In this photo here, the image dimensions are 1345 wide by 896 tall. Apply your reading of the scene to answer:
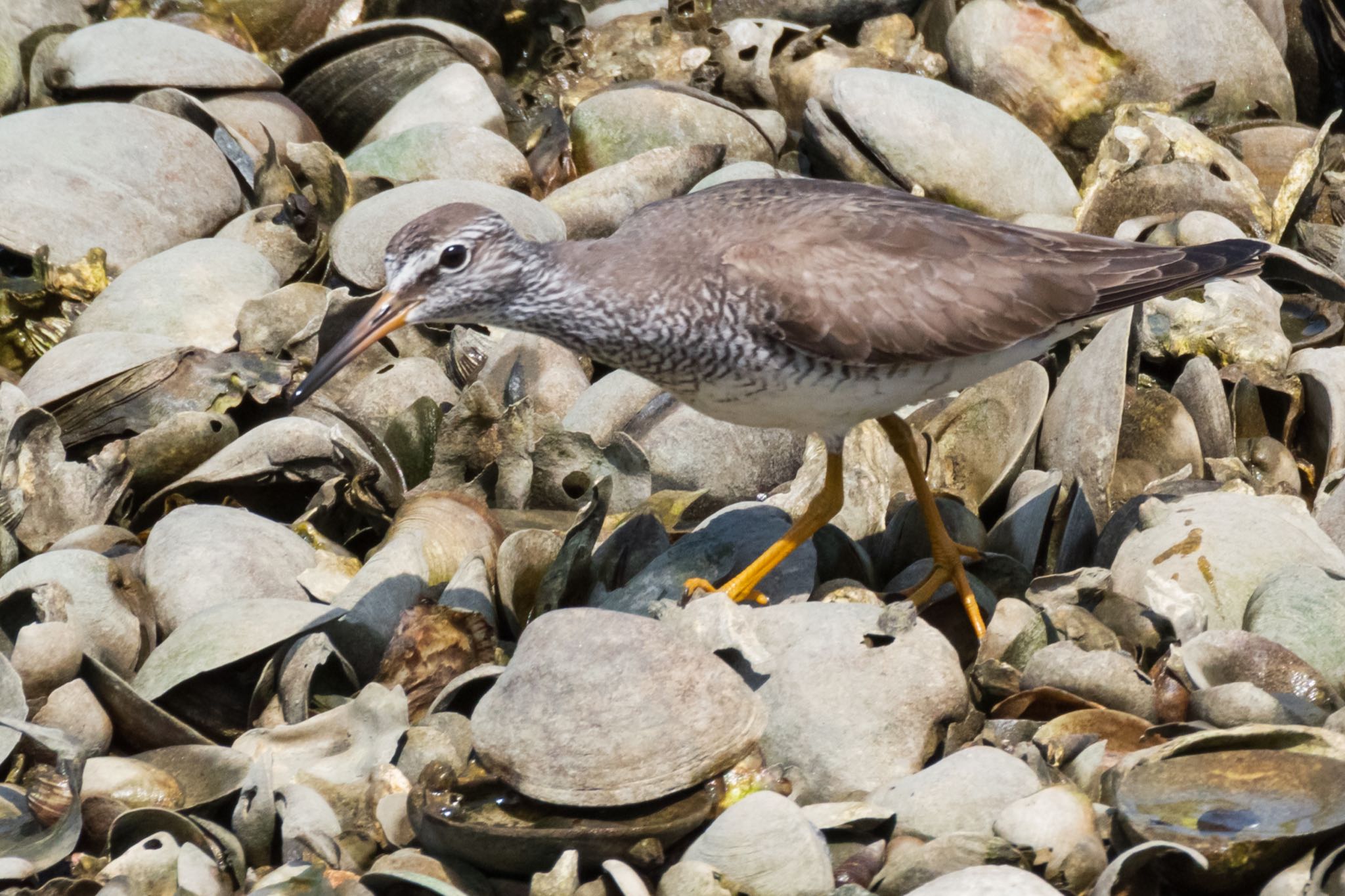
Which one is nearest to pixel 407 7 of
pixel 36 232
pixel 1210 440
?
pixel 36 232

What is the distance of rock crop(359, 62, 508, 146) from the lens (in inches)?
346

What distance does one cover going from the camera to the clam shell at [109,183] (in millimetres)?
7289

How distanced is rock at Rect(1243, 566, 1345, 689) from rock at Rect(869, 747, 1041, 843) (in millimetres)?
1255

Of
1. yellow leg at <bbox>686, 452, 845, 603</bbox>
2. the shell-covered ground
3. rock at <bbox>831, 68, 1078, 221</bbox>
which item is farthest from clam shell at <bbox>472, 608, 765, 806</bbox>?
rock at <bbox>831, 68, 1078, 221</bbox>

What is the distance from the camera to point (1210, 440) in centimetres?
643

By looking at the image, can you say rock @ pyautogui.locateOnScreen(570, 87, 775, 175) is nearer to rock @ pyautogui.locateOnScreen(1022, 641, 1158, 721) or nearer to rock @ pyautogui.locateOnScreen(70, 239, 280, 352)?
rock @ pyautogui.locateOnScreen(70, 239, 280, 352)

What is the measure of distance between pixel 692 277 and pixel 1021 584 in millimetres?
1900

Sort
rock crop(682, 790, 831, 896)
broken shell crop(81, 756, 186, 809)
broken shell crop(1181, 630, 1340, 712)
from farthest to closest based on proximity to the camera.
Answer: broken shell crop(1181, 630, 1340, 712), broken shell crop(81, 756, 186, 809), rock crop(682, 790, 831, 896)

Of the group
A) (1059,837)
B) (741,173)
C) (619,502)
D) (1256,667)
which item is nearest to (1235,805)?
(1059,837)

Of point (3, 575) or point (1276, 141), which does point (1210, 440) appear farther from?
point (3, 575)

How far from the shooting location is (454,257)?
17.0 ft

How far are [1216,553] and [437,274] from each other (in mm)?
3079

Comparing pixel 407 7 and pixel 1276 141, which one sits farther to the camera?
pixel 407 7

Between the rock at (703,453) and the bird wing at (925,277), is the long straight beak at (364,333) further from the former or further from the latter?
the rock at (703,453)
